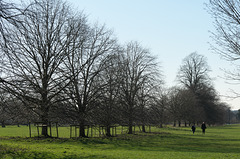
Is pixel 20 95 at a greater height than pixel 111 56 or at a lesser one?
lesser

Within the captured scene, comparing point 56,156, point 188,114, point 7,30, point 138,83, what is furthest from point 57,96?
point 188,114

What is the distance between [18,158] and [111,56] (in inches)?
686

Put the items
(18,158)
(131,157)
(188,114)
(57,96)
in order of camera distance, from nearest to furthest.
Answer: (18,158) → (131,157) → (57,96) → (188,114)

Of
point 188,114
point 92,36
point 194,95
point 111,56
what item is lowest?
point 188,114

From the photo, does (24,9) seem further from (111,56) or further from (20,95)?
(111,56)

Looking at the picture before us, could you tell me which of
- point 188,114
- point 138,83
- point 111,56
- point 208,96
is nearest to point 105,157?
point 111,56

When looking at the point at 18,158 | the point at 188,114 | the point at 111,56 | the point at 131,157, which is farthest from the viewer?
the point at 188,114

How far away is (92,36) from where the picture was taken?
29359mm

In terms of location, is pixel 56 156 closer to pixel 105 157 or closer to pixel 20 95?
pixel 105 157

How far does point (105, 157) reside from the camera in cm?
1408

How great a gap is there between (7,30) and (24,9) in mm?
1014

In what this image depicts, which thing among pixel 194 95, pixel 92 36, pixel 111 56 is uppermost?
pixel 92 36

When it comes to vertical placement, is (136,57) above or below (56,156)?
above

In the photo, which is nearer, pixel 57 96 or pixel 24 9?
pixel 24 9
